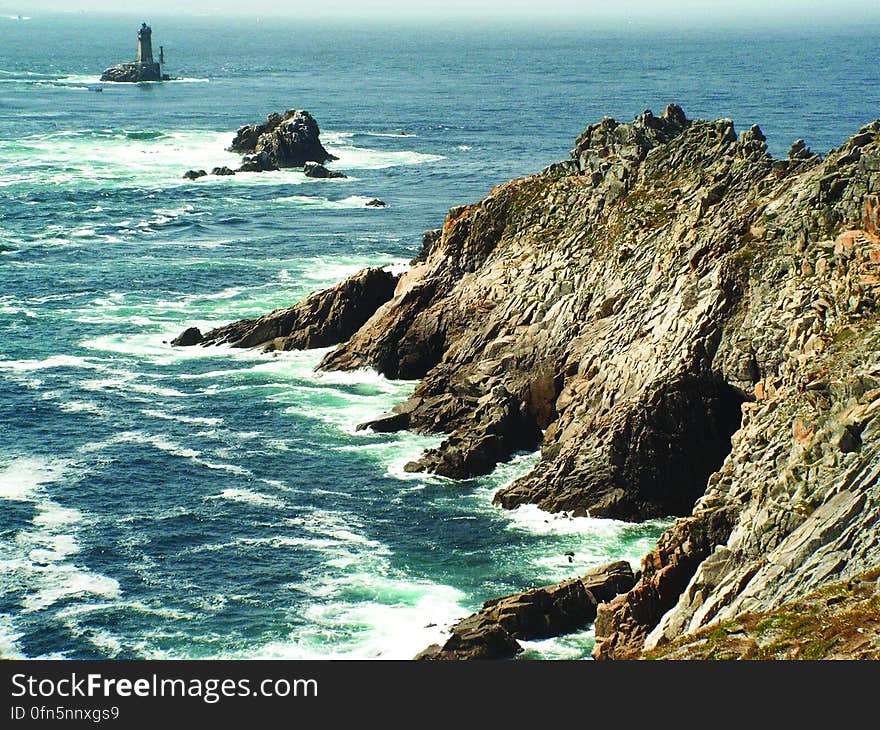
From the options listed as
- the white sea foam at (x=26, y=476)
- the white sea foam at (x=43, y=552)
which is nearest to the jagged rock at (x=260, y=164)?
the white sea foam at (x=26, y=476)

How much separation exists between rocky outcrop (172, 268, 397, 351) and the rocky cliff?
1.12 m

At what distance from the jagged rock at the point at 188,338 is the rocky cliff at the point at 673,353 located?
1170 centimetres

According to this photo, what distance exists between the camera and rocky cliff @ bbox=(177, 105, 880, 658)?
4809 centimetres

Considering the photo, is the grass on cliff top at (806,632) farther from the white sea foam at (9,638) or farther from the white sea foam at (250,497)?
the white sea foam at (250,497)

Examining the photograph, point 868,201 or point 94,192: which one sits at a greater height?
point 868,201

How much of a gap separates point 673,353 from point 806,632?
93.7ft

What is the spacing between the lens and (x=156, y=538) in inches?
2502

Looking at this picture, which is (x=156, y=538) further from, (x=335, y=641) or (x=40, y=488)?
(x=335, y=641)

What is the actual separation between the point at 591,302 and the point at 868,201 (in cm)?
1667

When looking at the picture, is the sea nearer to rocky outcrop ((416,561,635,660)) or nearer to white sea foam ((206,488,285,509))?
white sea foam ((206,488,285,509))

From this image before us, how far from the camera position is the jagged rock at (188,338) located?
3693 inches

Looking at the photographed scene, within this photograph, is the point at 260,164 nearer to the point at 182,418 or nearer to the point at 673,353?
the point at 182,418

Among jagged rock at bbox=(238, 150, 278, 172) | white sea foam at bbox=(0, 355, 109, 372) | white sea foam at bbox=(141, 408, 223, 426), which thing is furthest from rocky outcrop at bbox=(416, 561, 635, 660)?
jagged rock at bbox=(238, 150, 278, 172)

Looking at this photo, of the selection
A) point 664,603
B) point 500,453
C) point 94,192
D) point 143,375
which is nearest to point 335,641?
point 664,603
